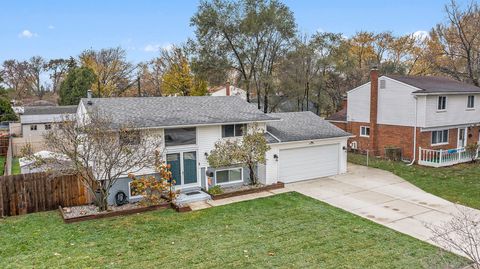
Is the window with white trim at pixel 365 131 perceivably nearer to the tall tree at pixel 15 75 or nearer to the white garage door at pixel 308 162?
the white garage door at pixel 308 162

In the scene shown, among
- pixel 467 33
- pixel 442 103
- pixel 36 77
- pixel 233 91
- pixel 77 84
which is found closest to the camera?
pixel 442 103

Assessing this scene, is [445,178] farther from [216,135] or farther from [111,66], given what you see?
[111,66]

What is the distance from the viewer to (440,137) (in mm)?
22484

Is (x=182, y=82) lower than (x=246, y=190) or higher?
higher

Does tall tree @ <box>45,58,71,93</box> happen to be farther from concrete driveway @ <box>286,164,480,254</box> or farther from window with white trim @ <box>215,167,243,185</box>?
concrete driveway @ <box>286,164,480,254</box>

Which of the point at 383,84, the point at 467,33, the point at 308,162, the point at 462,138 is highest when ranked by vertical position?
the point at 467,33

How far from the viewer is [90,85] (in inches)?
1741

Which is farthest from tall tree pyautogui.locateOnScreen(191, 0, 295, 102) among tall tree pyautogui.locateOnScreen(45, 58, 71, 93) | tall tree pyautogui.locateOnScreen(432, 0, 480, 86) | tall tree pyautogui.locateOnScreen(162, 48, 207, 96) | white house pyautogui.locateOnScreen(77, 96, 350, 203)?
tall tree pyautogui.locateOnScreen(45, 58, 71, 93)

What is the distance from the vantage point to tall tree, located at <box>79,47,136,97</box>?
4997 cm

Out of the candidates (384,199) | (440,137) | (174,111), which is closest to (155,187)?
(174,111)

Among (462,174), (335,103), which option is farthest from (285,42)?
(462,174)

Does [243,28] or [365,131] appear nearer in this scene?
[365,131]

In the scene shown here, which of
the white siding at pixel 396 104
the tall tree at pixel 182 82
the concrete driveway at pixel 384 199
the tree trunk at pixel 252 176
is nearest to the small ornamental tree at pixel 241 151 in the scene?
the tree trunk at pixel 252 176

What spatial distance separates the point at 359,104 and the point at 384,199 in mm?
11708
